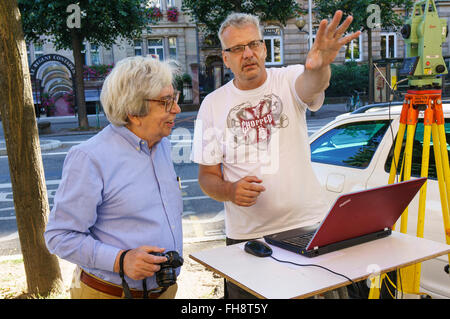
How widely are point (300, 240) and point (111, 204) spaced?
33.6 inches

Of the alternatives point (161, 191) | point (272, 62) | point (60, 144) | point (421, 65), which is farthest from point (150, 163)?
point (272, 62)

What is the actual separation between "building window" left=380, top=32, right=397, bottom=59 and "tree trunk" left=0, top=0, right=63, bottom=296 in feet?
99.7

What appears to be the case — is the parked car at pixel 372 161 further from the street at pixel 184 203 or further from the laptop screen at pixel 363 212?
the street at pixel 184 203

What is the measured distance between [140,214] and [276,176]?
0.77 metres

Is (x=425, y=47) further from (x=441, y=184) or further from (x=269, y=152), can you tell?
(x=269, y=152)

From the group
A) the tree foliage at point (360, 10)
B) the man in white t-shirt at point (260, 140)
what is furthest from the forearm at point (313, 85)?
the tree foliage at point (360, 10)

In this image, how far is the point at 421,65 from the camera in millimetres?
2936

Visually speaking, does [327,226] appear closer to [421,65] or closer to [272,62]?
[421,65]

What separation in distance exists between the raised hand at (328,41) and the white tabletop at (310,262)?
2.84ft

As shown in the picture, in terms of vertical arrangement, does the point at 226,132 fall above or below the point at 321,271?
above

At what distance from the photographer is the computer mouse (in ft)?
6.60

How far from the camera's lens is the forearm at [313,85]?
2.24 meters

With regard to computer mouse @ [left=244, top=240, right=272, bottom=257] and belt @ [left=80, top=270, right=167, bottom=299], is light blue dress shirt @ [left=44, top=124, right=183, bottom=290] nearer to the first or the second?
belt @ [left=80, top=270, right=167, bottom=299]
